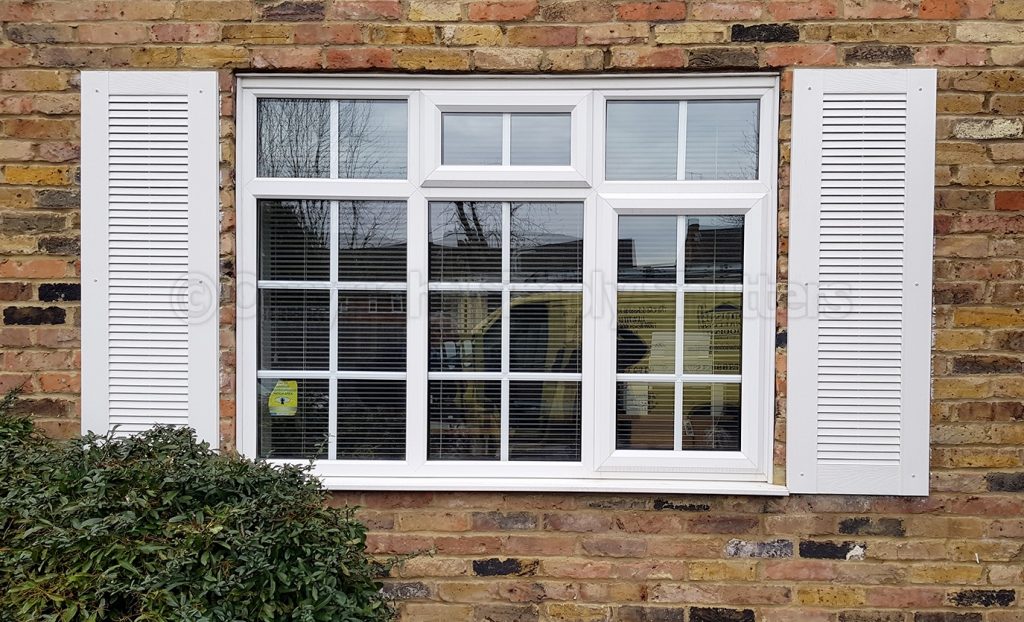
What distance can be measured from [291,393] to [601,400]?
137 cm

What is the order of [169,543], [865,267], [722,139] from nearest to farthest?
[169,543], [865,267], [722,139]

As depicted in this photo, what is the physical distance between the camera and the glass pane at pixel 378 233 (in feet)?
9.63

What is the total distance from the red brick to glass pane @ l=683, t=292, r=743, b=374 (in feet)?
4.52

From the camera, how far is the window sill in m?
2.81

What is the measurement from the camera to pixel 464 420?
116 inches

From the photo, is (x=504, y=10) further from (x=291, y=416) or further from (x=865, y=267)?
(x=291, y=416)

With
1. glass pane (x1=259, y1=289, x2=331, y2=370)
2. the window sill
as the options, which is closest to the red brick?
glass pane (x1=259, y1=289, x2=331, y2=370)

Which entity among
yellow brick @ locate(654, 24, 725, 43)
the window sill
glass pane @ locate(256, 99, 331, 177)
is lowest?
the window sill

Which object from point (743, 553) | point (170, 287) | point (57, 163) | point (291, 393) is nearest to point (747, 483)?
point (743, 553)

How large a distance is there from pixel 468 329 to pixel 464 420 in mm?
405

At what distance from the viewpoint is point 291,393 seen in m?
2.96

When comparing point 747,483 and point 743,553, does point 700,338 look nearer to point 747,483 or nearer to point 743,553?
point 747,483

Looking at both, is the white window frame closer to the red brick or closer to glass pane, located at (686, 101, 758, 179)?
glass pane, located at (686, 101, 758, 179)

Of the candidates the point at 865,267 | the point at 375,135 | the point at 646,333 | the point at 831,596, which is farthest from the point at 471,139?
the point at 831,596
